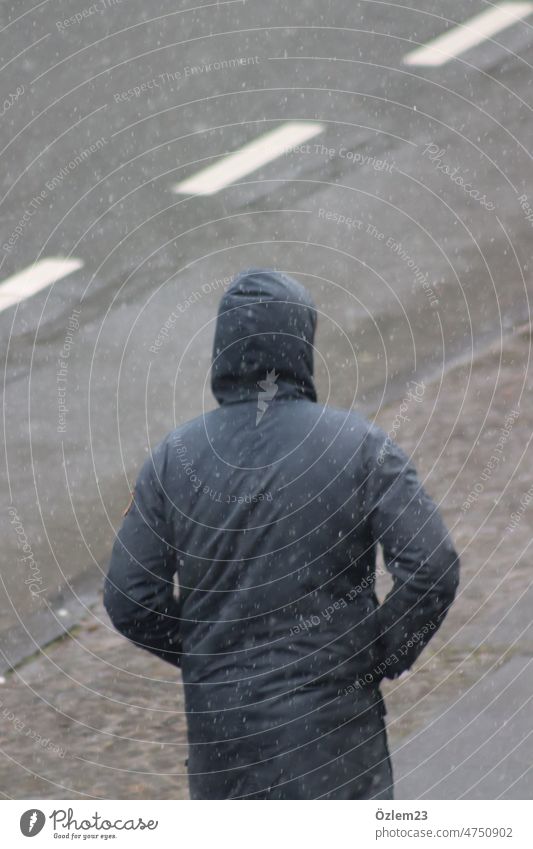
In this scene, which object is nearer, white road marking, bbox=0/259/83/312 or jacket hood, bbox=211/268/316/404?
jacket hood, bbox=211/268/316/404

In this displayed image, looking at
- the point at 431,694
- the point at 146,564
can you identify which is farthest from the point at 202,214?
the point at 146,564

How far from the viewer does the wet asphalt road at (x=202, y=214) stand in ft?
19.6

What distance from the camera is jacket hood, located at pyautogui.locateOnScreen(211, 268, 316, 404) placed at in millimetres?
2889

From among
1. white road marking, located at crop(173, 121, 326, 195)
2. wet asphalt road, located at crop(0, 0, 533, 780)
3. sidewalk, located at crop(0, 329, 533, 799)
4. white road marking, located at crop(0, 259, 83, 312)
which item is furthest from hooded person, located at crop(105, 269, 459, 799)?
white road marking, located at crop(173, 121, 326, 195)

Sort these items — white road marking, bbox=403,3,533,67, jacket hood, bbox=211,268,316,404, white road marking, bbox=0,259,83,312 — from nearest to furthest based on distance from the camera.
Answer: jacket hood, bbox=211,268,316,404 → white road marking, bbox=0,259,83,312 → white road marking, bbox=403,3,533,67

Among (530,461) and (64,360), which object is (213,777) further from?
(64,360)

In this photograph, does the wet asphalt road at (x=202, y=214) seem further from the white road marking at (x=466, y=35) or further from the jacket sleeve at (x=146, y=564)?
the jacket sleeve at (x=146, y=564)

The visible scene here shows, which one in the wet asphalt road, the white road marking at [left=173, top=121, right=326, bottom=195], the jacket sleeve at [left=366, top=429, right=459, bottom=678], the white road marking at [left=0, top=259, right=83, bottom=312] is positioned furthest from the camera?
the white road marking at [left=173, top=121, right=326, bottom=195]

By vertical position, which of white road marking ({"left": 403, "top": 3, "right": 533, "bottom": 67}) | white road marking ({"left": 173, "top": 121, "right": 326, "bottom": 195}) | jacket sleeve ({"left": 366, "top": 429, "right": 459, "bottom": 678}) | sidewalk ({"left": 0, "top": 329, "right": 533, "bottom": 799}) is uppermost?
white road marking ({"left": 403, "top": 3, "right": 533, "bottom": 67})

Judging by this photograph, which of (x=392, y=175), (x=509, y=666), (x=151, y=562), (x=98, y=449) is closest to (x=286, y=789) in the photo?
(x=151, y=562)

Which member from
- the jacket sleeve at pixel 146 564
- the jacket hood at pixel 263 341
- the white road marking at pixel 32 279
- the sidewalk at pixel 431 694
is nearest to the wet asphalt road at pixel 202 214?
the white road marking at pixel 32 279

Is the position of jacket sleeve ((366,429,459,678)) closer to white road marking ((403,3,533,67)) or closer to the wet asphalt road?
the wet asphalt road

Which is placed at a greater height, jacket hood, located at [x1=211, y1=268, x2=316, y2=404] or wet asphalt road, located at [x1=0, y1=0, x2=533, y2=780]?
wet asphalt road, located at [x1=0, y1=0, x2=533, y2=780]

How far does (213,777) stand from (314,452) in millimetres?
789
